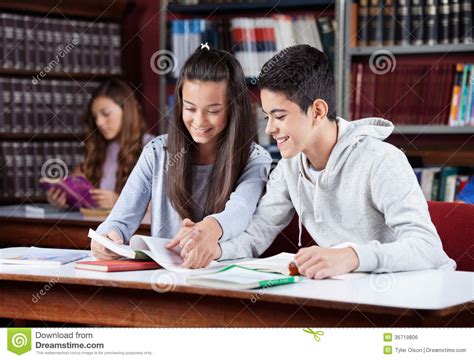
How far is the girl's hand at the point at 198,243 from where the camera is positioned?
6.87 feet

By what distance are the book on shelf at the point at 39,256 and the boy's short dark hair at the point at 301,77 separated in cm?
66

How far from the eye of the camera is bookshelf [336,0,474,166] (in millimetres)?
4062

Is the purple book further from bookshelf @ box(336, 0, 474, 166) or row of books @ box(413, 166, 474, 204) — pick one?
row of books @ box(413, 166, 474, 204)

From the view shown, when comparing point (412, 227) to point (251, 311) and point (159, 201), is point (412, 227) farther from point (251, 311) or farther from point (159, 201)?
point (159, 201)

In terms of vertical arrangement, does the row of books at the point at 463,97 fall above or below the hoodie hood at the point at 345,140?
above

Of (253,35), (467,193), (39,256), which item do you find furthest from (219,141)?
(253,35)

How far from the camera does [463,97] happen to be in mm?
4020

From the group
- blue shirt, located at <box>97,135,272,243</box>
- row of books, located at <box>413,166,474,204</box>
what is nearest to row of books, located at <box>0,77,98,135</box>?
row of books, located at <box>413,166,474,204</box>

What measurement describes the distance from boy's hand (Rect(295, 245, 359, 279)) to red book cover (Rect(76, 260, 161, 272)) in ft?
1.32

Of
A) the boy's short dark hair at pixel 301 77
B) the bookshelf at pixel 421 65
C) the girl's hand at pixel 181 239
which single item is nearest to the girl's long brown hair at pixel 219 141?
the boy's short dark hair at pixel 301 77

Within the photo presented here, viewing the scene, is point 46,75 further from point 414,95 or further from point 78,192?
point 414,95

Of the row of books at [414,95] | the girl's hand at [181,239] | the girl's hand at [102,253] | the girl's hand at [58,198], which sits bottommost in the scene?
the girl's hand at [102,253]

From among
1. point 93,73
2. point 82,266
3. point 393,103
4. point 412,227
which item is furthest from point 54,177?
point 412,227

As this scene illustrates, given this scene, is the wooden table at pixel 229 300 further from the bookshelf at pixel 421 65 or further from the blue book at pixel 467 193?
the bookshelf at pixel 421 65
